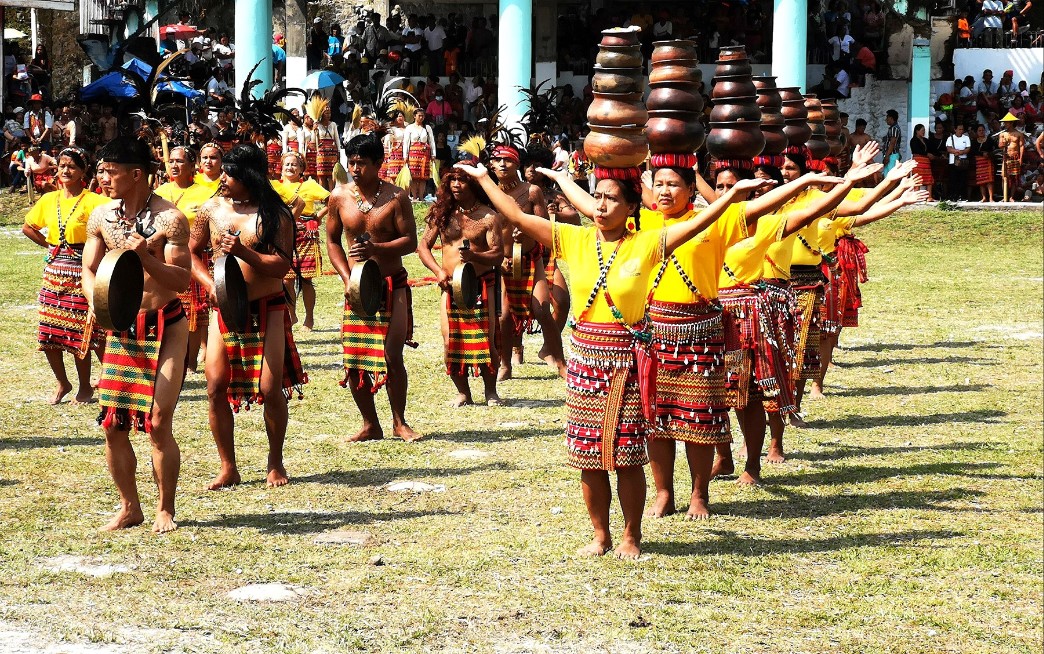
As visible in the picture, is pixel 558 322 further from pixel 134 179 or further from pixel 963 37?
pixel 963 37

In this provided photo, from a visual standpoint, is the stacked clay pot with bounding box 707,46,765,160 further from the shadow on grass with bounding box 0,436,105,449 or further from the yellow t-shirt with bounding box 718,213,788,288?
the shadow on grass with bounding box 0,436,105,449

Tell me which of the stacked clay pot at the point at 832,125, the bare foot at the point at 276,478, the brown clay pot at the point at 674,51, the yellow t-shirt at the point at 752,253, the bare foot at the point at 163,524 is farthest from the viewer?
the stacked clay pot at the point at 832,125

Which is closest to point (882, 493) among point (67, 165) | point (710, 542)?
point (710, 542)

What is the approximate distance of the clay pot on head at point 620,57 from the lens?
6.66 meters

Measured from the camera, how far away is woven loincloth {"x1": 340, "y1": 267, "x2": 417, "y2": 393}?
9.35 meters

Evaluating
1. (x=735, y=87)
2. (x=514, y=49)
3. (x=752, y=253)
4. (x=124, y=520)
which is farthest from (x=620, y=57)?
(x=514, y=49)

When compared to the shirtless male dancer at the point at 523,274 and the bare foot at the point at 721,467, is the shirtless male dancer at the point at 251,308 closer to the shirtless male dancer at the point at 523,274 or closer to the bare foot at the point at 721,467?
the bare foot at the point at 721,467

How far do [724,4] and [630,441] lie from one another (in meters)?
26.9

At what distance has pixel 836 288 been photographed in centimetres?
1114

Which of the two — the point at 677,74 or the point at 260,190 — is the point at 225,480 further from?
the point at 677,74

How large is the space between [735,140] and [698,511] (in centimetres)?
193

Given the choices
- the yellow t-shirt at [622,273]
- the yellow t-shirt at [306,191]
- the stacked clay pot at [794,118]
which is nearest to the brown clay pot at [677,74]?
the yellow t-shirt at [622,273]

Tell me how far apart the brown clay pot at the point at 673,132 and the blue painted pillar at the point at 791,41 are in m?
19.7

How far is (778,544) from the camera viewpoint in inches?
278
